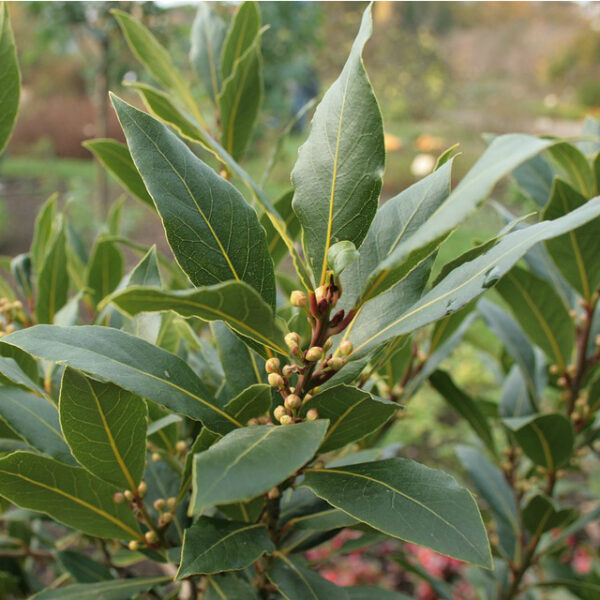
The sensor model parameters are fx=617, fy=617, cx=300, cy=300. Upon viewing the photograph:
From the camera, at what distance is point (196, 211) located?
57 cm

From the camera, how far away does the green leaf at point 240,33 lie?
0.94 m

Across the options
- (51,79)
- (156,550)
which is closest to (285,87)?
(156,550)

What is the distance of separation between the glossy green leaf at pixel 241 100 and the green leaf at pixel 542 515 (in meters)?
0.75

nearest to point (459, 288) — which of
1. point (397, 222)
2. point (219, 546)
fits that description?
point (397, 222)

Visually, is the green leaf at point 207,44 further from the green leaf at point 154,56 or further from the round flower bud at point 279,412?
the round flower bud at point 279,412

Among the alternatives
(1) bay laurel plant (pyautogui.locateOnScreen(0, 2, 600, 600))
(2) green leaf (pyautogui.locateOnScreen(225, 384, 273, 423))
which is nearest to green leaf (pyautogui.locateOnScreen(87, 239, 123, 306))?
(1) bay laurel plant (pyautogui.locateOnScreen(0, 2, 600, 600))

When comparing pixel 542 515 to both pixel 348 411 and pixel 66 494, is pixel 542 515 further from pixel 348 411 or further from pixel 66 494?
pixel 66 494

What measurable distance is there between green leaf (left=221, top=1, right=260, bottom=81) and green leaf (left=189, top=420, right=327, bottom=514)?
2.15 feet

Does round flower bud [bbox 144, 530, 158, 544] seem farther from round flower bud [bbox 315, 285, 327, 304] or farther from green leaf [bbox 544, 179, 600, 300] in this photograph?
green leaf [bbox 544, 179, 600, 300]

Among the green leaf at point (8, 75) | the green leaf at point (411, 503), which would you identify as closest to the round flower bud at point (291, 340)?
the green leaf at point (411, 503)

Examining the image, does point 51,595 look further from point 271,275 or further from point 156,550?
point 271,275

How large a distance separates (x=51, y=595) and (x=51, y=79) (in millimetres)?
19041

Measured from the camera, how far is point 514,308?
3.19 feet

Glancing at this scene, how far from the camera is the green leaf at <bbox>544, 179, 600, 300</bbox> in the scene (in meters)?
0.85
